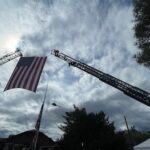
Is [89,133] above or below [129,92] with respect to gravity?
above

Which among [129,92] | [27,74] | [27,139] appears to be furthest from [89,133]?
[27,74]

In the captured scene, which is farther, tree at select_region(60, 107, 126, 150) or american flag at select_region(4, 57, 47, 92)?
tree at select_region(60, 107, 126, 150)

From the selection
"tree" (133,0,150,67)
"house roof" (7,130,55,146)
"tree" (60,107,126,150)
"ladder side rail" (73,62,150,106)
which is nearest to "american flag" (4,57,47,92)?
"tree" (133,0,150,67)

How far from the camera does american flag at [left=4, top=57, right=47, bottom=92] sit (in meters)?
17.4

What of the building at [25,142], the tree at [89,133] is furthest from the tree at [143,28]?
the building at [25,142]

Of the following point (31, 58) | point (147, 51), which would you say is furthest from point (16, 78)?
point (147, 51)

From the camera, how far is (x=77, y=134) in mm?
50000

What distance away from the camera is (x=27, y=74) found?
18.3 m

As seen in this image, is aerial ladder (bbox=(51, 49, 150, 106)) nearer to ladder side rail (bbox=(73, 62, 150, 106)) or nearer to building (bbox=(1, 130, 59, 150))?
ladder side rail (bbox=(73, 62, 150, 106))

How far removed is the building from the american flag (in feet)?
114

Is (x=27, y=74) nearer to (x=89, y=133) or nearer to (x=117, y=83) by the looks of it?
(x=117, y=83)

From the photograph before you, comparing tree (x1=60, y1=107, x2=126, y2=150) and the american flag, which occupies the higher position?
tree (x1=60, y1=107, x2=126, y2=150)

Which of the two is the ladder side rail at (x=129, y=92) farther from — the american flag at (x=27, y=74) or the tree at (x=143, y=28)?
the american flag at (x=27, y=74)

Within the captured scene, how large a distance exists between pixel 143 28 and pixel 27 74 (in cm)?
959
